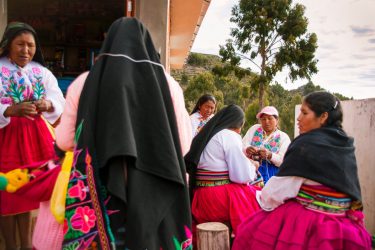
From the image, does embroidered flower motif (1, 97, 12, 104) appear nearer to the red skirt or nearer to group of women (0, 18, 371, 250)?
group of women (0, 18, 371, 250)

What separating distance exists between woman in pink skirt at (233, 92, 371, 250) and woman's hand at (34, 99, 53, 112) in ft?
5.75

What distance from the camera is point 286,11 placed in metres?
18.5

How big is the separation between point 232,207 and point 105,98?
7.50 ft

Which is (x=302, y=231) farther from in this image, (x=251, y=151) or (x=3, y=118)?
(x=251, y=151)

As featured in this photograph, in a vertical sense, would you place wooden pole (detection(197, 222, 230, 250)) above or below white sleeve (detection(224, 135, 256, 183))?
below

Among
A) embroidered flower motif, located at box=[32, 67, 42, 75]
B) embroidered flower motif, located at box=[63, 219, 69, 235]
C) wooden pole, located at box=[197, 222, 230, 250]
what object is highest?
embroidered flower motif, located at box=[32, 67, 42, 75]

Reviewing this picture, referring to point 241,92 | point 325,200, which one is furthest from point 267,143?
point 241,92

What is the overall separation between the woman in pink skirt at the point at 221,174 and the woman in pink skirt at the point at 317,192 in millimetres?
1032

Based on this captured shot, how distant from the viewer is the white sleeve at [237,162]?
13.4ft

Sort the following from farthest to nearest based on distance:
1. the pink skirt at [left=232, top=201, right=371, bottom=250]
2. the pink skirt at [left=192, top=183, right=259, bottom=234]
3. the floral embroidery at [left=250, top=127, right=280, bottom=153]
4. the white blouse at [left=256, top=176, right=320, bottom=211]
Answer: the floral embroidery at [left=250, top=127, right=280, bottom=153] → the pink skirt at [left=192, top=183, right=259, bottom=234] → the white blouse at [left=256, top=176, right=320, bottom=211] → the pink skirt at [left=232, top=201, right=371, bottom=250]

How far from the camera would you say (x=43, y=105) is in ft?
10.1

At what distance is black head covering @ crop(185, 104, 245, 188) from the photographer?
421 cm

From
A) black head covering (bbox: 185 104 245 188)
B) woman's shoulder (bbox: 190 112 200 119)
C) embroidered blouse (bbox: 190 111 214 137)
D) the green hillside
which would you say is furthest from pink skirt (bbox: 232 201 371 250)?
the green hillside

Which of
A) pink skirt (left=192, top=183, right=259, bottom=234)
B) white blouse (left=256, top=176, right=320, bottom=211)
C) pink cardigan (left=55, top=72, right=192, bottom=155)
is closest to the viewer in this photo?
pink cardigan (left=55, top=72, right=192, bottom=155)
